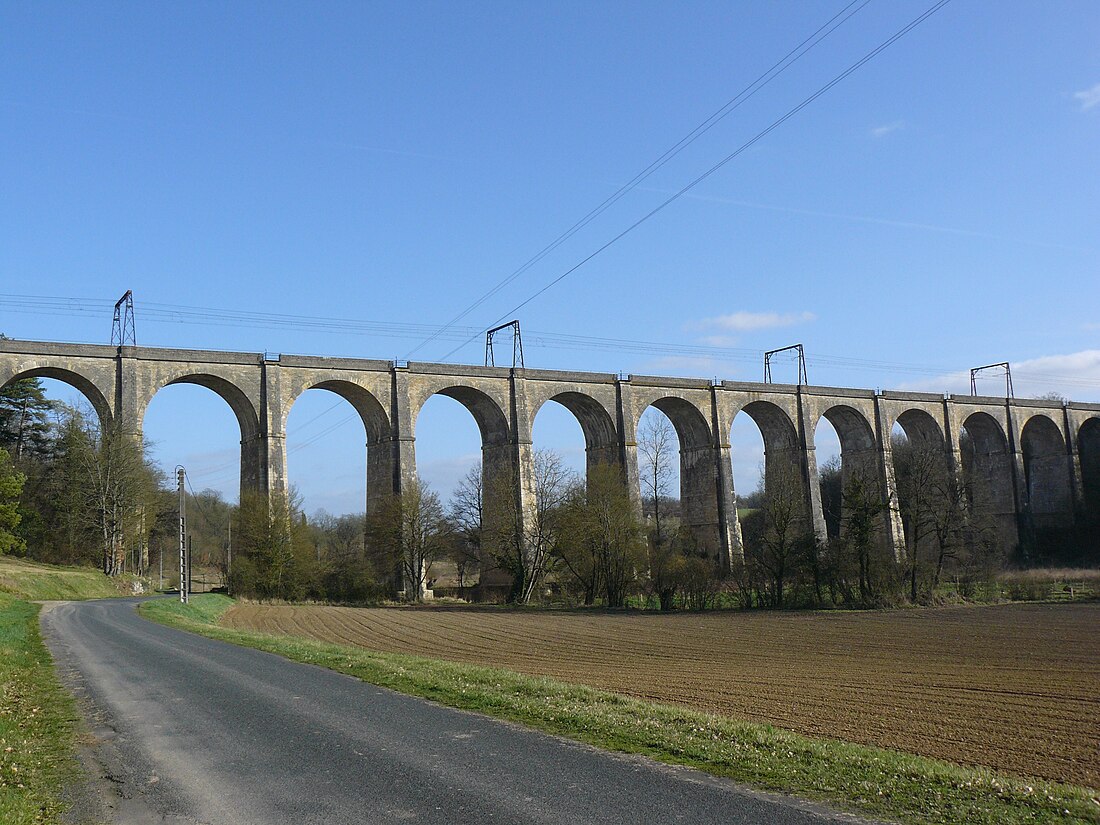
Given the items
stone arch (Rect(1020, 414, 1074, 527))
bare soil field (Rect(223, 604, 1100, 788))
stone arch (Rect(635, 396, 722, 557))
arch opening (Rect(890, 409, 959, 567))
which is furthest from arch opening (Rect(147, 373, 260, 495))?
stone arch (Rect(1020, 414, 1074, 527))

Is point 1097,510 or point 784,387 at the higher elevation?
point 784,387

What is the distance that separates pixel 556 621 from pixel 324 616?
7840 millimetres

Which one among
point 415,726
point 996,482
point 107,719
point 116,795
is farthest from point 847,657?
point 996,482

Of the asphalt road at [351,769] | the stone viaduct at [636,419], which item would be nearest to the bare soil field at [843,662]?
the asphalt road at [351,769]

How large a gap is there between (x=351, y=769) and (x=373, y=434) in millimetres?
37151

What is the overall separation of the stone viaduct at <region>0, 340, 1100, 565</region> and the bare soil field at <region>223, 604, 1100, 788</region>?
999 cm

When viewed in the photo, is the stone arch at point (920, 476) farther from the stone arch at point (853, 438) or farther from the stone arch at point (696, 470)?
the stone arch at point (696, 470)

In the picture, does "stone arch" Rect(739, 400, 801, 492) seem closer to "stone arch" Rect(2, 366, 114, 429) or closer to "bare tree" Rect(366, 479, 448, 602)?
"bare tree" Rect(366, 479, 448, 602)

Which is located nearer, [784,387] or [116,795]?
[116,795]

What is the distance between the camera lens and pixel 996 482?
63.7 meters

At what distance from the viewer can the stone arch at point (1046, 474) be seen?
6519 cm

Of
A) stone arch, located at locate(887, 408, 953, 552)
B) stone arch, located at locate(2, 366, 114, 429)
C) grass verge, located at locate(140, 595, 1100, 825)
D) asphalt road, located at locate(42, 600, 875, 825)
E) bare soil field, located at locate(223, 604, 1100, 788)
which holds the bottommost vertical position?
bare soil field, located at locate(223, 604, 1100, 788)

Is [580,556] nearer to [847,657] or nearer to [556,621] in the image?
[556,621]

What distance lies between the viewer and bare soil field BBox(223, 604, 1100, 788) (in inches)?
389
